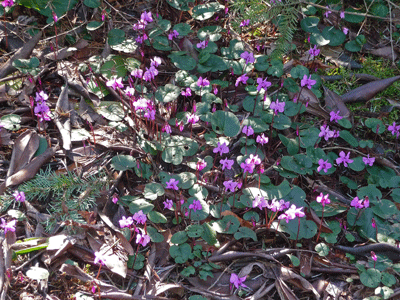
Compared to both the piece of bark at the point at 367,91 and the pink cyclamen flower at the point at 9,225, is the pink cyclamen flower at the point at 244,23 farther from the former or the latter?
the pink cyclamen flower at the point at 9,225

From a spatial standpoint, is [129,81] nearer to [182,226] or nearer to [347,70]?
[182,226]

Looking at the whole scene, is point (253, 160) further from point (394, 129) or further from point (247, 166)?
point (394, 129)

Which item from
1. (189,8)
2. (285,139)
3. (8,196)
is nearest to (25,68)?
(8,196)

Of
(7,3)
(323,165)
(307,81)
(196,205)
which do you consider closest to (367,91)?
(307,81)

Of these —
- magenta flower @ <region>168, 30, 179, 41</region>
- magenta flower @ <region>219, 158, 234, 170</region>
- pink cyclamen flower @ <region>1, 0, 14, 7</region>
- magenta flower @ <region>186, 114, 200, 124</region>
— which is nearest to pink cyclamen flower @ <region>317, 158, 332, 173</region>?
magenta flower @ <region>219, 158, 234, 170</region>

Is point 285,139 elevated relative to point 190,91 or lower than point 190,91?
lower

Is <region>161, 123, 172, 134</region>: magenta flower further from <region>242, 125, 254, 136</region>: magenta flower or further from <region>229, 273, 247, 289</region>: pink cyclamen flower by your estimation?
<region>229, 273, 247, 289</region>: pink cyclamen flower
